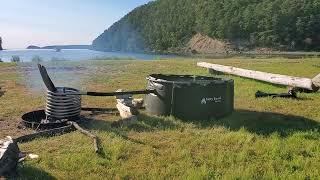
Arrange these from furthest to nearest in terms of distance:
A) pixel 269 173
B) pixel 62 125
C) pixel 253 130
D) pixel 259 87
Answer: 1. pixel 259 87
2. pixel 62 125
3. pixel 253 130
4. pixel 269 173

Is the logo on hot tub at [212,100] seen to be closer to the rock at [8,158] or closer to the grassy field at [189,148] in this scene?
the grassy field at [189,148]

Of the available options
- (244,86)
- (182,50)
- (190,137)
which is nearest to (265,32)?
(182,50)

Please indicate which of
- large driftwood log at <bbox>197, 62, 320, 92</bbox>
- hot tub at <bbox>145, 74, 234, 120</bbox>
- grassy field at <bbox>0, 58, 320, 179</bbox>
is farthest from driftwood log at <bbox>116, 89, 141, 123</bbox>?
large driftwood log at <bbox>197, 62, 320, 92</bbox>

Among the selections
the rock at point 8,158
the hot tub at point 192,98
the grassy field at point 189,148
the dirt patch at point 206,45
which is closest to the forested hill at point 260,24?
the dirt patch at point 206,45

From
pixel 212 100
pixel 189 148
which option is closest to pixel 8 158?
pixel 189 148

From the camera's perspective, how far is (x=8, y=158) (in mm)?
6039

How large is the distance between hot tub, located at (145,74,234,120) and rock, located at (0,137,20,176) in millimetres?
4418

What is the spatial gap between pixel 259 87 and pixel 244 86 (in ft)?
2.00

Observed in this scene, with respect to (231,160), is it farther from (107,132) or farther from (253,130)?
(107,132)

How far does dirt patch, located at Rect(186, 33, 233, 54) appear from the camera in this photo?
152 metres

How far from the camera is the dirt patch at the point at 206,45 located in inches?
5979

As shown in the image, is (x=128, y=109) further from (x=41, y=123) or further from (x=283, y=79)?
(x=283, y=79)

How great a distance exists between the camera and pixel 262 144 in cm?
770

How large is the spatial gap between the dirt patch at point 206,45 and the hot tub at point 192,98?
136 meters
